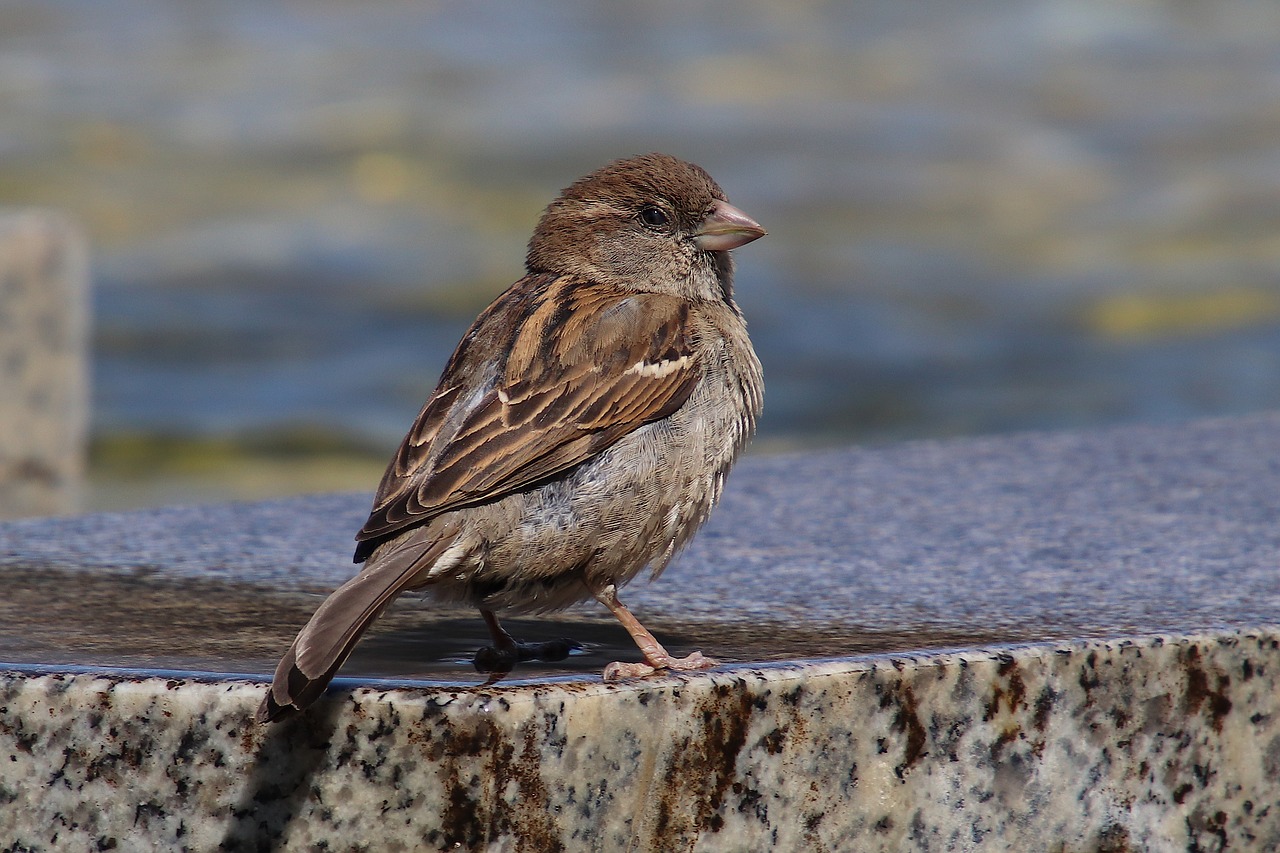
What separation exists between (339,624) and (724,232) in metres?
1.59

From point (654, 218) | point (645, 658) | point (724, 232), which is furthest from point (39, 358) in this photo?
point (645, 658)

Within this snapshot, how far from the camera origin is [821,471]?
5.19 metres

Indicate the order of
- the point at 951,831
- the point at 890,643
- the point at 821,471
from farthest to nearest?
the point at 821,471 → the point at 890,643 → the point at 951,831

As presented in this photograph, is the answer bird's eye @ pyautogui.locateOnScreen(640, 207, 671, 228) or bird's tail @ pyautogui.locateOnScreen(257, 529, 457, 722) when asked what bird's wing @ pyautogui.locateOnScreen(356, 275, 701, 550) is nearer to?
bird's tail @ pyautogui.locateOnScreen(257, 529, 457, 722)

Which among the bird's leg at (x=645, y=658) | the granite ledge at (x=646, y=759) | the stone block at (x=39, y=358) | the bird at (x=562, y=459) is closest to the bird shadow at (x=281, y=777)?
the granite ledge at (x=646, y=759)

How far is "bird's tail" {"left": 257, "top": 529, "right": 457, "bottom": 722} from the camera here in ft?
8.27

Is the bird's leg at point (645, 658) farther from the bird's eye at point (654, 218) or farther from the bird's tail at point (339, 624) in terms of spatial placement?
the bird's eye at point (654, 218)

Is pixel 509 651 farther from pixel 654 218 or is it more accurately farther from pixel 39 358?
pixel 39 358

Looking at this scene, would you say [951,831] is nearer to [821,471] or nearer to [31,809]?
[31,809]

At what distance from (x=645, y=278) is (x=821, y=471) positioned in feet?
4.50

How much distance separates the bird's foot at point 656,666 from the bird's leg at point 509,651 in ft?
0.81

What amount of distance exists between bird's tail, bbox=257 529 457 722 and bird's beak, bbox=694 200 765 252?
44.8 inches

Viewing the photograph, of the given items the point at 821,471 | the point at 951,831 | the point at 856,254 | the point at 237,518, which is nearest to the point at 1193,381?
the point at 856,254

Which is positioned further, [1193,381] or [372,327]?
[372,327]
